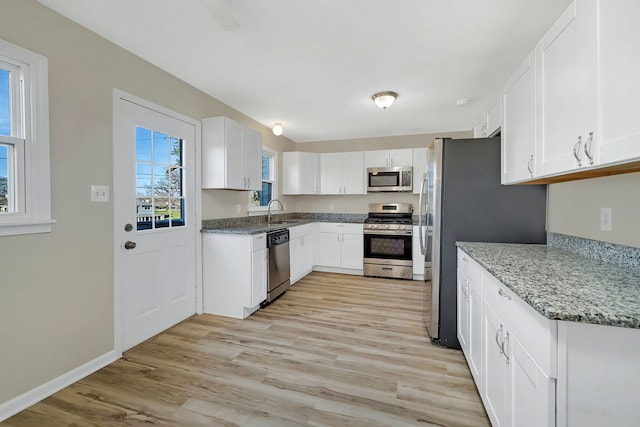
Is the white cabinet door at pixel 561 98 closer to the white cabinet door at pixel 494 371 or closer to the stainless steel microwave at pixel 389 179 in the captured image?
the white cabinet door at pixel 494 371

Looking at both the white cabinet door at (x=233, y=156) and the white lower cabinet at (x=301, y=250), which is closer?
the white cabinet door at (x=233, y=156)

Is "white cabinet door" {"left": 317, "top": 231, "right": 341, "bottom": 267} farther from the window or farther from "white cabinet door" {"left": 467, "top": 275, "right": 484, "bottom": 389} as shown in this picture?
"white cabinet door" {"left": 467, "top": 275, "right": 484, "bottom": 389}

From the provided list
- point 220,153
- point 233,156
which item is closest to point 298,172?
point 233,156

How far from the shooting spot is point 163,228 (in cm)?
266

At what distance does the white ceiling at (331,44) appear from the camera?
178 centimetres

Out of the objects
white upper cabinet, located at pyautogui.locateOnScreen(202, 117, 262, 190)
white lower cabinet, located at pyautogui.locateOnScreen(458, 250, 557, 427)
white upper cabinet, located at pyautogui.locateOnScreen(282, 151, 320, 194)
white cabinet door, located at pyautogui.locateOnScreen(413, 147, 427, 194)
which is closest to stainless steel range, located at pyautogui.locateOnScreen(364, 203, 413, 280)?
white cabinet door, located at pyautogui.locateOnScreen(413, 147, 427, 194)

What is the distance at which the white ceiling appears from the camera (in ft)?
5.83

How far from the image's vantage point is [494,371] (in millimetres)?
1396

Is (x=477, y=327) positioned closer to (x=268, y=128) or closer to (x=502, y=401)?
(x=502, y=401)

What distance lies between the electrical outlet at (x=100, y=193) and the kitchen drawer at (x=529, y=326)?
2.63 m

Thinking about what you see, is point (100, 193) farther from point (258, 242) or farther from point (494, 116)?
point (494, 116)

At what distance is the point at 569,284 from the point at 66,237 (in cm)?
278

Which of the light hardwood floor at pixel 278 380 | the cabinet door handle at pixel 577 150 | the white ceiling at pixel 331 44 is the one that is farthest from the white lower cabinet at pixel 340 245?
the cabinet door handle at pixel 577 150

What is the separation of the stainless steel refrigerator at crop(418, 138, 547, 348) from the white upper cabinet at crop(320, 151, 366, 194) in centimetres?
258
